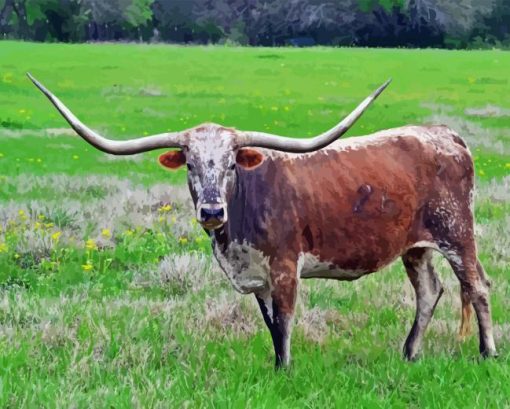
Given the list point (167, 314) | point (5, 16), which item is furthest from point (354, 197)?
point (5, 16)

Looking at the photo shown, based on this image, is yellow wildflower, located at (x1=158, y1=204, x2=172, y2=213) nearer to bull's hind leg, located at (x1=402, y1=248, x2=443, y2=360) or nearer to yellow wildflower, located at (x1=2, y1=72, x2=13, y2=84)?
bull's hind leg, located at (x1=402, y1=248, x2=443, y2=360)

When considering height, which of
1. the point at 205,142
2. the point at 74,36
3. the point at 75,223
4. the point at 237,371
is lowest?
the point at 74,36

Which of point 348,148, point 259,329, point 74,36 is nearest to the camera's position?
point 348,148

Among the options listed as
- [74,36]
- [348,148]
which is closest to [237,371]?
[348,148]

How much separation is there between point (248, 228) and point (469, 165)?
1.57m

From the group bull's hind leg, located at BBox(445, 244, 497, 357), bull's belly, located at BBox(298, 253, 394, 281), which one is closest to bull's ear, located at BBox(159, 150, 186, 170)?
bull's belly, located at BBox(298, 253, 394, 281)

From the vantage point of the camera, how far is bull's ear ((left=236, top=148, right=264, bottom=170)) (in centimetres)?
529

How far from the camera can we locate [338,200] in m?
5.79

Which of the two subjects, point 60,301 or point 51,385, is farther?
point 60,301

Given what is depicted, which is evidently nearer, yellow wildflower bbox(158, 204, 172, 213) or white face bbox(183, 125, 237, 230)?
white face bbox(183, 125, 237, 230)

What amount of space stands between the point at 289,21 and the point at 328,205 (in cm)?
6167

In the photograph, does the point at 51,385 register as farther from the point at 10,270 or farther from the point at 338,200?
the point at 10,270

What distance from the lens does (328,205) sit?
5.76 metres

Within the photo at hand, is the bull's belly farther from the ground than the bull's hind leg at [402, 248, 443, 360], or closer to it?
farther from the ground
